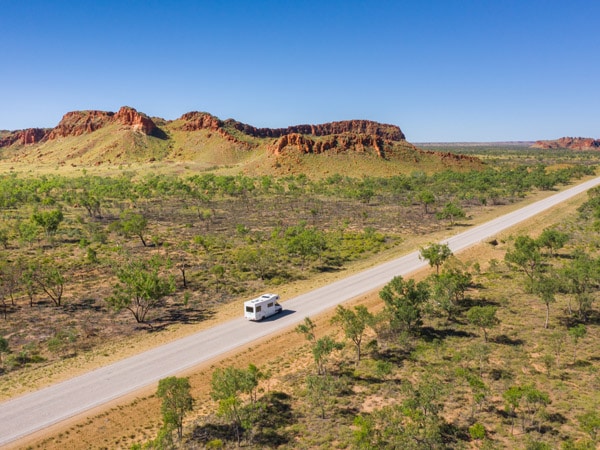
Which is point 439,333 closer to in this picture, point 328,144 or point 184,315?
point 184,315

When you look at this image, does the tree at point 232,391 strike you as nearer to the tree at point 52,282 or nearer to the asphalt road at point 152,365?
the asphalt road at point 152,365

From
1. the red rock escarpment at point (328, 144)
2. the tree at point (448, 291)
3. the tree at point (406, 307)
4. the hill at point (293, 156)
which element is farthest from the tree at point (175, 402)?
the red rock escarpment at point (328, 144)

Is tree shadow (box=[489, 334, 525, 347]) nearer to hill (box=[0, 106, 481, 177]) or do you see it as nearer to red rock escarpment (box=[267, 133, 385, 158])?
hill (box=[0, 106, 481, 177])

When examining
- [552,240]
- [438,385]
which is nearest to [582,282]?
[552,240]

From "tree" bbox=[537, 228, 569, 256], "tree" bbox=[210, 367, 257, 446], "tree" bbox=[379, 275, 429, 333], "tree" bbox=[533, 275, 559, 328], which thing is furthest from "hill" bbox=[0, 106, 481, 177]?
"tree" bbox=[210, 367, 257, 446]

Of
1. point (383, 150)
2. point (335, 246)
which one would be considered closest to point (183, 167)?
point (383, 150)

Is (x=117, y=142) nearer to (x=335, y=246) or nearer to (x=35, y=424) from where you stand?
(x=335, y=246)

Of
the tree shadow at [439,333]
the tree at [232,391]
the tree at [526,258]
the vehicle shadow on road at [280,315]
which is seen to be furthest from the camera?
the tree at [526,258]
